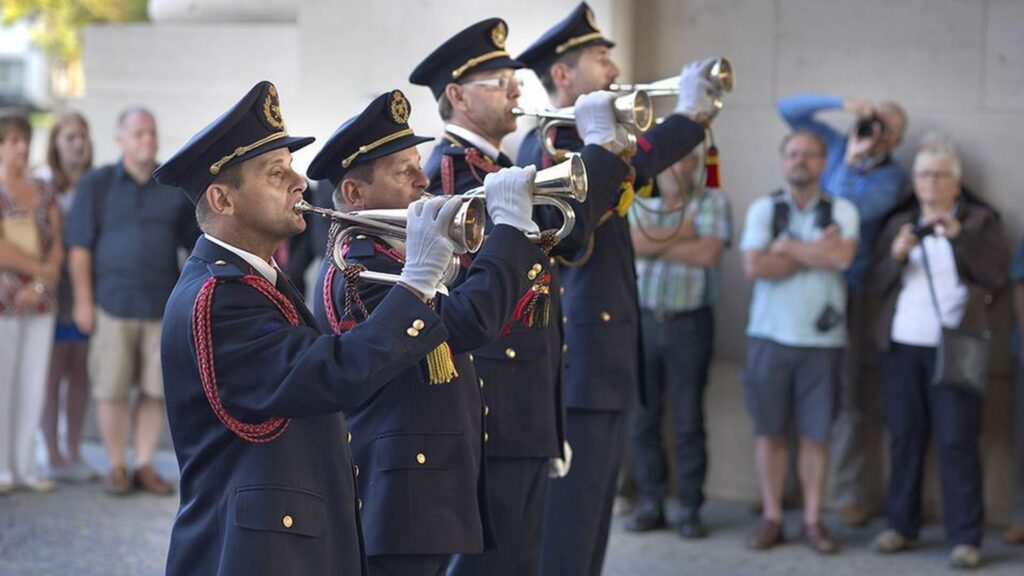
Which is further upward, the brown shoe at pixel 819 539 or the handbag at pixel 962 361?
the handbag at pixel 962 361

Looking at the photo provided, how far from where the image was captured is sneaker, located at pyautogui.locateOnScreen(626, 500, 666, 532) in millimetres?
6684

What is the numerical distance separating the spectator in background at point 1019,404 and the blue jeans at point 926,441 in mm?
308

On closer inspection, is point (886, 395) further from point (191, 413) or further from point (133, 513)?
point (191, 413)

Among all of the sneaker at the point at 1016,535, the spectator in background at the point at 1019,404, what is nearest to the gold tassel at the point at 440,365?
the spectator in background at the point at 1019,404

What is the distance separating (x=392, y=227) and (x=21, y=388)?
456 cm

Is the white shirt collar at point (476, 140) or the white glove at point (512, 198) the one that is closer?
the white glove at point (512, 198)

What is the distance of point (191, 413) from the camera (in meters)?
2.82

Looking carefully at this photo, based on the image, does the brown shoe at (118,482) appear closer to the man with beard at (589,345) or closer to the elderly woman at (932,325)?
the man with beard at (589,345)

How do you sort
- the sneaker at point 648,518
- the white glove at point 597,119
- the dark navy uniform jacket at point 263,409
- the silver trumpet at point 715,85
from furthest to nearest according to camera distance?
the sneaker at point 648,518 < the silver trumpet at point 715,85 < the white glove at point 597,119 < the dark navy uniform jacket at point 263,409

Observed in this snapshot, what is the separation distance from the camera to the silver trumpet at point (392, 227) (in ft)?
9.48

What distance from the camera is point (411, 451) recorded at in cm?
353

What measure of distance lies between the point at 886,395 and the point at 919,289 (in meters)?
0.48

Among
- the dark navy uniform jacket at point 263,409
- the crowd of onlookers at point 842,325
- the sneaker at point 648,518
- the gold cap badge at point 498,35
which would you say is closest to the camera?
the dark navy uniform jacket at point 263,409

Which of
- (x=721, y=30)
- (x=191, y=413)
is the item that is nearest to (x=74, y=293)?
(x=721, y=30)
